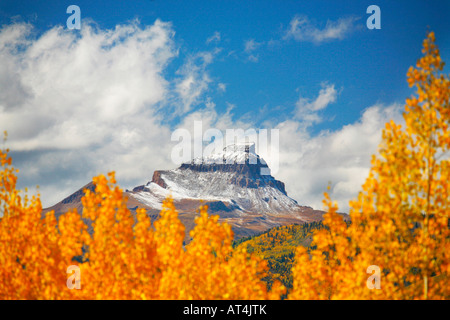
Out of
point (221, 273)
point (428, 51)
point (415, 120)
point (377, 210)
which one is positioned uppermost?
point (428, 51)

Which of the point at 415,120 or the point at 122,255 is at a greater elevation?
the point at 415,120

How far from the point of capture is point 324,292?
2830cm

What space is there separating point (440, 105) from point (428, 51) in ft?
7.86

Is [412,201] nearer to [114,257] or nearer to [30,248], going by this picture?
[114,257]

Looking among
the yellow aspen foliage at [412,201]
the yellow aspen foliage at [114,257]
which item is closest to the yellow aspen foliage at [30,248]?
the yellow aspen foliage at [114,257]

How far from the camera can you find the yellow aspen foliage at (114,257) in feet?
65.5

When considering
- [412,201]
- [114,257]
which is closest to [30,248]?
[114,257]

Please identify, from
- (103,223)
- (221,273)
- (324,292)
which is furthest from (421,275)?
(103,223)

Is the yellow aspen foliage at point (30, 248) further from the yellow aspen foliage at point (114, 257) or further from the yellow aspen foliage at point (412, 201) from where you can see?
the yellow aspen foliage at point (412, 201)

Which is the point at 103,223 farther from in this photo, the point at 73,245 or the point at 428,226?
the point at 428,226

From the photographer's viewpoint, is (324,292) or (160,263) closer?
(160,263)

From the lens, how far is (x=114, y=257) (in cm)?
2097

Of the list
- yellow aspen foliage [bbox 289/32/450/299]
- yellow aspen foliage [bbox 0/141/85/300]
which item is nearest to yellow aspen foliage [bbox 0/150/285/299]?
yellow aspen foliage [bbox 0/141/85/300]
